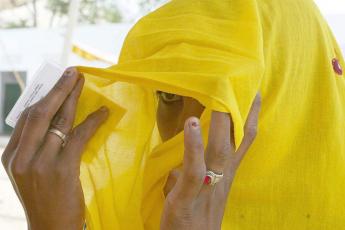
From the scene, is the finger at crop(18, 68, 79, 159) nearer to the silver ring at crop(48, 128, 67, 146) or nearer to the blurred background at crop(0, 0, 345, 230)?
the silver ring at crop(48, 128, 67, 146)

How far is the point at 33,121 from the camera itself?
0.67 meters

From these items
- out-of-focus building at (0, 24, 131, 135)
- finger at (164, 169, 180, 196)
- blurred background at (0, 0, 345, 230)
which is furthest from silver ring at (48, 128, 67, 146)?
out-of-focus building at (0, 24, 131, 135)

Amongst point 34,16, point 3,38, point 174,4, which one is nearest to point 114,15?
point 34,16

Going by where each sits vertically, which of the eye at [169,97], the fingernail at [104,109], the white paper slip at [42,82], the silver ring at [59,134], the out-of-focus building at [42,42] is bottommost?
the out-of-focus building at [42,42]

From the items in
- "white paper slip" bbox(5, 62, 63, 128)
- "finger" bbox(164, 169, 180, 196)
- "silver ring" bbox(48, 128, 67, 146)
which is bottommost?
"finger" bbox(164, 169, 180, 196)

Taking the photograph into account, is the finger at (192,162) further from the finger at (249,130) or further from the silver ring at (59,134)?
the silver ring at (59,134)

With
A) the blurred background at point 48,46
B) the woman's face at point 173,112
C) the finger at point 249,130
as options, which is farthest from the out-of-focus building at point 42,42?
the finger at point 249,130

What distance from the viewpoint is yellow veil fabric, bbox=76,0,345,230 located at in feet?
2.25

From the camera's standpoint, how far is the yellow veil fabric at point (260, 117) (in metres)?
0.69

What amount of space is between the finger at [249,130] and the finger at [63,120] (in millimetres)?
231

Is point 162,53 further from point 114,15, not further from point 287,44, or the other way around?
point 114,15

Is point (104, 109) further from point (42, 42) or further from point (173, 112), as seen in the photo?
point (42, 42)

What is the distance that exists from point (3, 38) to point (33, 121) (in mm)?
8237

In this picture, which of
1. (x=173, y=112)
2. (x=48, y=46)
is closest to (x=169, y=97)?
(x=173, y=112)
